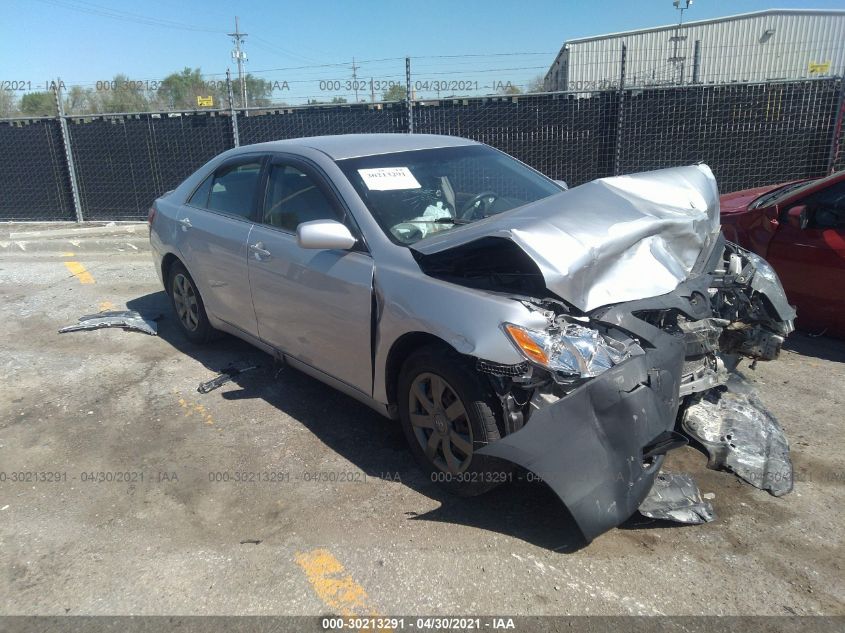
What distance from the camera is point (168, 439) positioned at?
13.4ft

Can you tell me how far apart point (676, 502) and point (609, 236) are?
4.29 feet

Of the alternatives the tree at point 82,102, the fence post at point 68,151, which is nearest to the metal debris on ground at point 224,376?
the fence post at point 68,151

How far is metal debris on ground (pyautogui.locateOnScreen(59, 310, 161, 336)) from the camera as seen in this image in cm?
614

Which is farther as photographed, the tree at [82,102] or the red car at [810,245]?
the tree at [82,102]

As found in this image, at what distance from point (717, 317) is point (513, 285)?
4.19 ft

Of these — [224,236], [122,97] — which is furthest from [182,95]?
[224,236]

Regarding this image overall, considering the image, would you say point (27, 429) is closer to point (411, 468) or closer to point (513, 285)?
point (411, 468)

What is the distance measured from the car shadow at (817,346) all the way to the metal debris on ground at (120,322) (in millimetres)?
5683

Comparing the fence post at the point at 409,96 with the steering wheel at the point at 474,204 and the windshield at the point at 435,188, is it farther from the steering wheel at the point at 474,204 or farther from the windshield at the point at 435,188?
the steering wheel at the point at 474,204

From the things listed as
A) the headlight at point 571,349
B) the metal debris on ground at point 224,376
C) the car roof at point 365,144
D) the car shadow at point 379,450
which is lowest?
the car shadow at point 379,450

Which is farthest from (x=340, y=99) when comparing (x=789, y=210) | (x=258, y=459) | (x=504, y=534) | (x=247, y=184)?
(x=504, y=534)

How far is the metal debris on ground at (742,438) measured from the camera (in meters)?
3.38

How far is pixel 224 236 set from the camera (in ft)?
15.2

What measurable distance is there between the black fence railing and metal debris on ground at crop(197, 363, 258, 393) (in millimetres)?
6105
